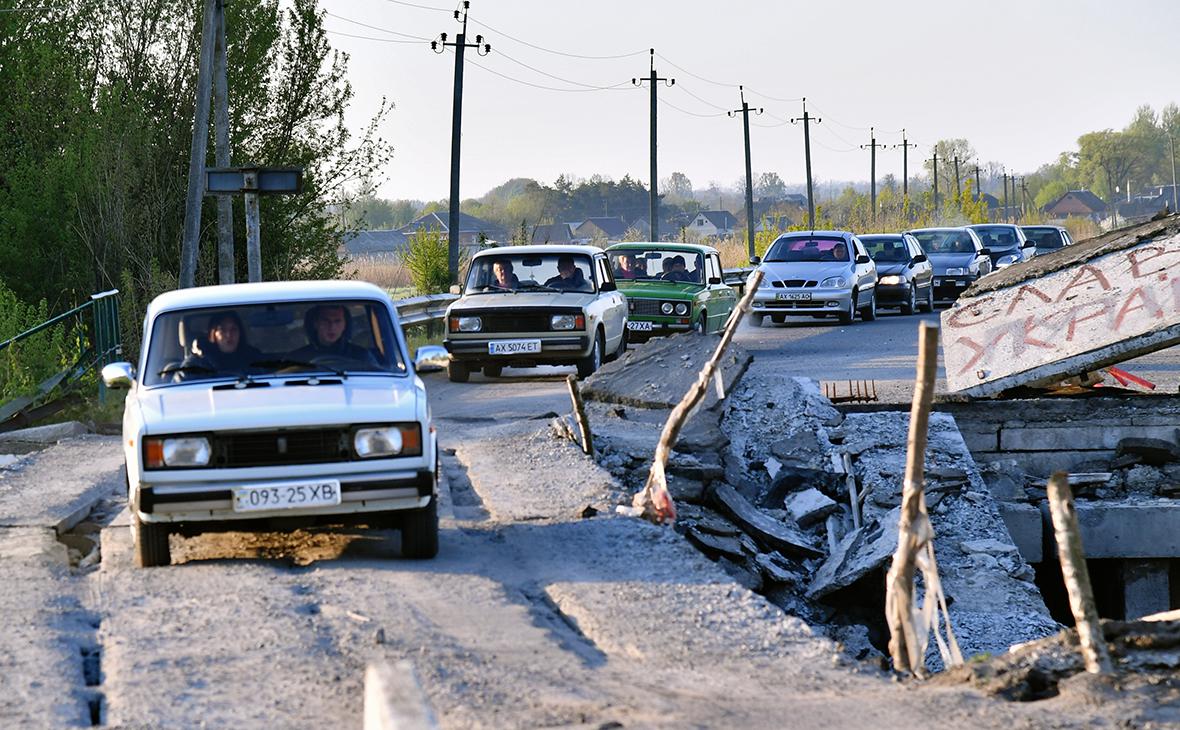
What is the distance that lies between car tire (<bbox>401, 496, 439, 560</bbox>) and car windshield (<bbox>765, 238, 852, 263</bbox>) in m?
23.2

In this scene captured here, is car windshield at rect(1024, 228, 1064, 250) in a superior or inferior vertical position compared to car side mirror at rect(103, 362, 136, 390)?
superior

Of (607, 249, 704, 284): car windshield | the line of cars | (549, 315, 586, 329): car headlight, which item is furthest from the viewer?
the line of cars

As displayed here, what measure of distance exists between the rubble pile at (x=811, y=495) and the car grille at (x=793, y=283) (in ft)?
41.2

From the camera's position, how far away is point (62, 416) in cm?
1667

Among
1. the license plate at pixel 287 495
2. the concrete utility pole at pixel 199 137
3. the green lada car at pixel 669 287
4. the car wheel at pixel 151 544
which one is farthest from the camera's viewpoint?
the concrete utility pole at pixel 199 137

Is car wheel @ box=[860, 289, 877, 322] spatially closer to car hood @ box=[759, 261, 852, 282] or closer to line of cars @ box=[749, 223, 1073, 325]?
line of cars @ box=[749, 223, 1073, 325]

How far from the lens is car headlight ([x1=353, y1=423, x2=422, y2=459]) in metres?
7.88

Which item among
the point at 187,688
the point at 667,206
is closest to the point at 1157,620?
the point at 187,688

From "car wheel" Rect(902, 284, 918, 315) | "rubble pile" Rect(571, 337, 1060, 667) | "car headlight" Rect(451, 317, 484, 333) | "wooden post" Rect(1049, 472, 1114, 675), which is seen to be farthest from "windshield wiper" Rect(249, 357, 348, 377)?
"car wheel" Rect(902, 284, 918, 315)

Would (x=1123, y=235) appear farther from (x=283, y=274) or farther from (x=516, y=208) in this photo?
(x=516, y=208)

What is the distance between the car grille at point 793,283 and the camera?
29.8 metres

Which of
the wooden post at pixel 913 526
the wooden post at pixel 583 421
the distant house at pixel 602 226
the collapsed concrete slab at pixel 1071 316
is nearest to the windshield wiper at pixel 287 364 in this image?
the wooden post at pixel 913 526

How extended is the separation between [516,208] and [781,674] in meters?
136

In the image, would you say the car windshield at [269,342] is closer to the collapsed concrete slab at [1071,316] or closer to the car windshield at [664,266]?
the collapsed concrete slab at [1071,316]
